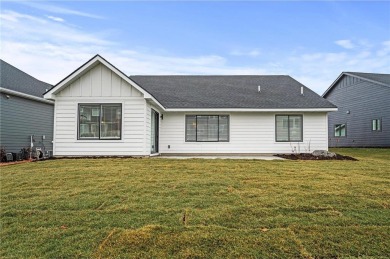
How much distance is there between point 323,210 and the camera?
4.06m

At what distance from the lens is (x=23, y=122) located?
46.5 ft

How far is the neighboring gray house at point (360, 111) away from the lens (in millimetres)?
20609

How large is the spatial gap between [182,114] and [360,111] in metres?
16.3

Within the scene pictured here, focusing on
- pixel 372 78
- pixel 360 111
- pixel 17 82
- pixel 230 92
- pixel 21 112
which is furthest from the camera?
pixel 360 111

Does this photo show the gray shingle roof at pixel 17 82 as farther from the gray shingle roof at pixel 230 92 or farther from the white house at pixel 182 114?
the gray shingle roof at pixel 230 92

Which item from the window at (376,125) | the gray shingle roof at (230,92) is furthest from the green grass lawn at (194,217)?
the window at (376,125)

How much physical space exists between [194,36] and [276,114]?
772 cm

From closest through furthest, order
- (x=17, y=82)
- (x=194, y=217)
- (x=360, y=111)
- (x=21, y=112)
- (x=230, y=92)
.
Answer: (x=194, y=217)
(x=21, y=112)
(x=17, y=82)
(x=230, y=92)
(x=360, y=111)

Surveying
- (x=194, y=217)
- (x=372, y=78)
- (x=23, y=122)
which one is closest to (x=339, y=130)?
(x=372, y=78)

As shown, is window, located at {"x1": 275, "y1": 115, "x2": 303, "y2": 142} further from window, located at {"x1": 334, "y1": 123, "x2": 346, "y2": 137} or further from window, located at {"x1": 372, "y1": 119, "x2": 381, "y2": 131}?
window, located at {"x1": 334, "y1": 123, "x2": 346, "y2": 137}

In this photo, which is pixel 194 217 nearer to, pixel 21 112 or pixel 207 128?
pixel 207 128

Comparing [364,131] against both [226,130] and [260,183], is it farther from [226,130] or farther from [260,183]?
[260,183]

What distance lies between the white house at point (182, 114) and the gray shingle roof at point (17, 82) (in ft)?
11.9

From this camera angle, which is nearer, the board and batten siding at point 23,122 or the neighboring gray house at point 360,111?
the board and batten siding at point 23,122
